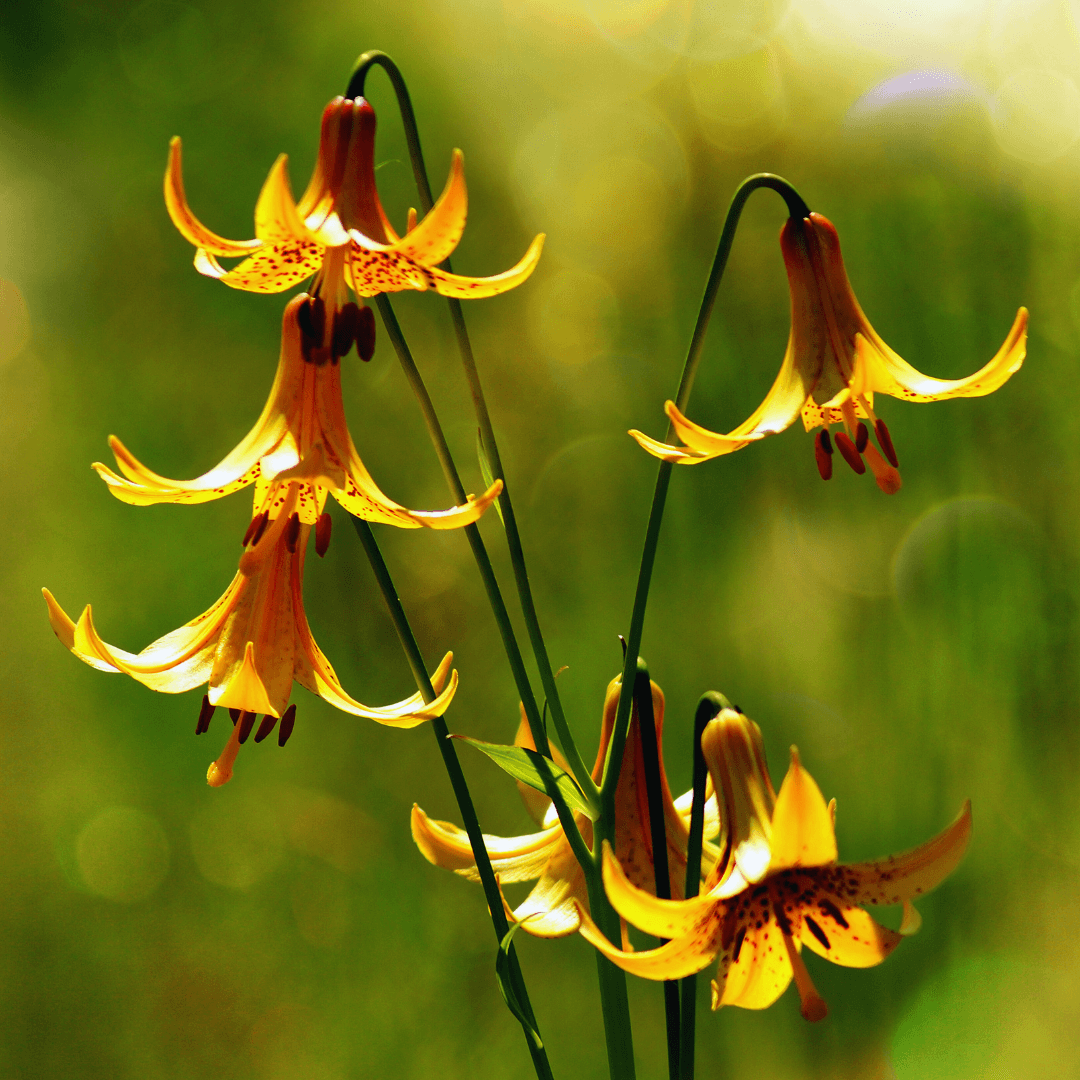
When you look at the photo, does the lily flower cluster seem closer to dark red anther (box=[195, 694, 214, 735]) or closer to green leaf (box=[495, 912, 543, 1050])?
dark red anther (box=[195, 694, 214, 735])

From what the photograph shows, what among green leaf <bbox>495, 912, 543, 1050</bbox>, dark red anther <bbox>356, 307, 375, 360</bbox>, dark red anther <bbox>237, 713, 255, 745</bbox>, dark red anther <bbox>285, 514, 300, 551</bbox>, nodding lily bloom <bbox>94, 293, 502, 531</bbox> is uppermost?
dark red anther <bbox>356, 307, 375, 360</bbox>

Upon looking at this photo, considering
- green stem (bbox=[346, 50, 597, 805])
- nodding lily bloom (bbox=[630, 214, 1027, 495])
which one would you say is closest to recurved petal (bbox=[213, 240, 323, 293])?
green stem (bbox=[346, 50, 597, 805])

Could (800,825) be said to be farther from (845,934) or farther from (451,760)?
(451,760)

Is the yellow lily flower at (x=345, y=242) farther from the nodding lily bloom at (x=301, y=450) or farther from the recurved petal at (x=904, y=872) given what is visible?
the recurved petal at (x=904, y=872)

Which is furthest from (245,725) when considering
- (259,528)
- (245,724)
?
(259,528)

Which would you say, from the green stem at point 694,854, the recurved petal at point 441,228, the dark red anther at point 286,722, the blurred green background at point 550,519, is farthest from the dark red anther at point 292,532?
the blurred green background at point 550,519

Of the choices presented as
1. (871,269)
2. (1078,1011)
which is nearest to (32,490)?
(871,269)
